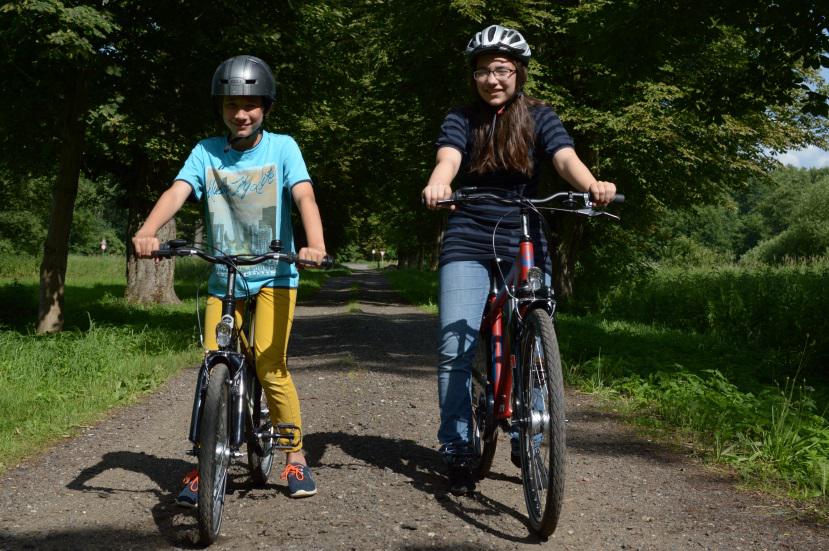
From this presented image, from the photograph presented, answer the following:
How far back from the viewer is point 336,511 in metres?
4.04

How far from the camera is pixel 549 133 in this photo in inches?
166

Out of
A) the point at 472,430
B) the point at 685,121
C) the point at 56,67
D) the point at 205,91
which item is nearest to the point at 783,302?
the point at 685,121

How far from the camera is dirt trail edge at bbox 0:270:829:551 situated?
12.0 feet

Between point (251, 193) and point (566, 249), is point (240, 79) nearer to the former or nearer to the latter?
point (251, 193)

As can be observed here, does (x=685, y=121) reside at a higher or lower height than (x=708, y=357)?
higher

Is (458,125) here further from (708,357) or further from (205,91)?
(205,91)

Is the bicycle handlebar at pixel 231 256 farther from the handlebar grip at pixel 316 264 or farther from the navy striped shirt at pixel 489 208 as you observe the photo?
the navy striped shirt at pixel 489 208

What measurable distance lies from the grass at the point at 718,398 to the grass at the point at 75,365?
3.39 metres

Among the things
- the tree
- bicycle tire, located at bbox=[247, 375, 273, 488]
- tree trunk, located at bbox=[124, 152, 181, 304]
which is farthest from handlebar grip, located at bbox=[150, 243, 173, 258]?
tree trunk, located at bbox=[124, 152, 181, 304]

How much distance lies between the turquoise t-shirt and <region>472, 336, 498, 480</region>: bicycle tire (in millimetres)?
1117

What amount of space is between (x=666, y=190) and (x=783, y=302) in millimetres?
8972

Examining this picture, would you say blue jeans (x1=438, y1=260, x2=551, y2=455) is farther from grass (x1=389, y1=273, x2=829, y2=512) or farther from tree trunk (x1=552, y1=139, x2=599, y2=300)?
tree trunk (x1=552, y1=139, x2=599, y2=300)

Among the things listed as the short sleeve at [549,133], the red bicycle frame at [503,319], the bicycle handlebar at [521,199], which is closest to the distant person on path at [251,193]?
the bicycle handlebar at [521,199]

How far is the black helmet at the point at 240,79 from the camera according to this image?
3934 millimetres
